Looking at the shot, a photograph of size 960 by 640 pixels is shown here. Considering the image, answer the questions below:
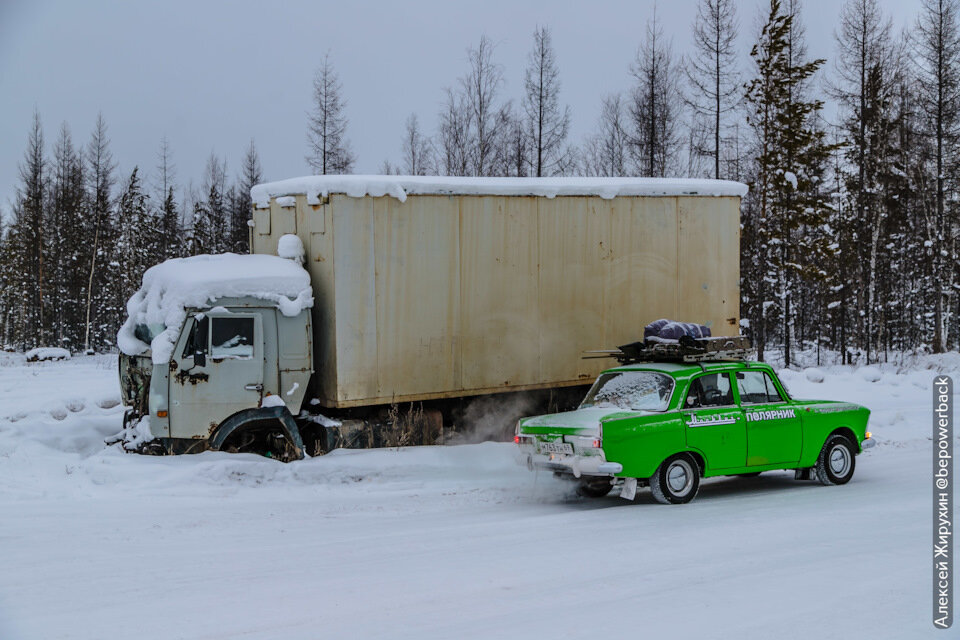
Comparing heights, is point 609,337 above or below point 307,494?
above

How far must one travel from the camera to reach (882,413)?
51.1 ft

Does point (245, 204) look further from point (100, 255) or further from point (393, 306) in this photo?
point (393, 306)

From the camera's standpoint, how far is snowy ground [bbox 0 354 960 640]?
5.54 metres

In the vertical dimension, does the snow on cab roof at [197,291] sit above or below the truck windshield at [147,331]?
above

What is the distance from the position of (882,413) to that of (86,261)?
41.1m

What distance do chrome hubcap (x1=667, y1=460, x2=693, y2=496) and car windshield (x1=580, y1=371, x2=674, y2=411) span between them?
0.62 meters

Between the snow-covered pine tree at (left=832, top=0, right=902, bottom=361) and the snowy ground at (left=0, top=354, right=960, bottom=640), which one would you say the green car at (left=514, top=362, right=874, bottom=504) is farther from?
the snow-covered pine tree at (left=832, top=0, right=902, bottom=361)

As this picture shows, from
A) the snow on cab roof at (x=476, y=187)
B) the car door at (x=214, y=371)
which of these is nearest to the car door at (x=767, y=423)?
the snow on cab roof at (x=476, y=187)

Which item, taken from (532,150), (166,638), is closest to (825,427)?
(166,638)

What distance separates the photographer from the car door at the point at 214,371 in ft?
35.0

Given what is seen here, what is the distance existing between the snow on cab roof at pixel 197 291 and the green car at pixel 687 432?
145 inches

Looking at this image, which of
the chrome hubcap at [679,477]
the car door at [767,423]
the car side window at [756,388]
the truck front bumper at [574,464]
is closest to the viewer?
the truck front bumper at [574,464]

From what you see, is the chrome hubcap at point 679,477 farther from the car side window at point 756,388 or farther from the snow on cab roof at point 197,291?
the snow on cab roof at point 197,291

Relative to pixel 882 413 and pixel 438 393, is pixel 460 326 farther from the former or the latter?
pixel 882 413
